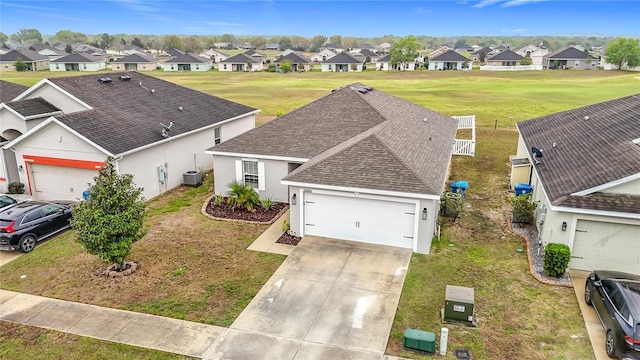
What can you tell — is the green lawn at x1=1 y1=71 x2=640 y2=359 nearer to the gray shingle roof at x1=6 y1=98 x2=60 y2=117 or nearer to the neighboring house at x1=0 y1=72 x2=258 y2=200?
the neighboring house at x1=0 y1=72 x2=258 y2=200

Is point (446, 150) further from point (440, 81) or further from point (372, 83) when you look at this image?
point (440, 81)

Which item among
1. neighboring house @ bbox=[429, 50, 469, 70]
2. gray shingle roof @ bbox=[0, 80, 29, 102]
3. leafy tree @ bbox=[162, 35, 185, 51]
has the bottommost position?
gray shingle roof @ bbox=[0, 80, 29, 102]

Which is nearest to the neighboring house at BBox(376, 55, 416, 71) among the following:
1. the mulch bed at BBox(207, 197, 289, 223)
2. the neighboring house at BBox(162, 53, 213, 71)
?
the neighboring house at BBox(162, 53, 213, 71)

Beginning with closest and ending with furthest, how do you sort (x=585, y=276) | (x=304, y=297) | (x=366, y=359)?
(x=366, y=359) < (x=304, y=297) < (x=585, y=276)

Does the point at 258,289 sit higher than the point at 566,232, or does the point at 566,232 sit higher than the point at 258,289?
the point at 566,232

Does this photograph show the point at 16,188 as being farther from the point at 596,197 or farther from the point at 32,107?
the point at 596,197

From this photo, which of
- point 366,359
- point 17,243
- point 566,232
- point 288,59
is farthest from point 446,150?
point 288,59

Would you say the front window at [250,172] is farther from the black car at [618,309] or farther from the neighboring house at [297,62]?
the neighboring house at [297,62]
